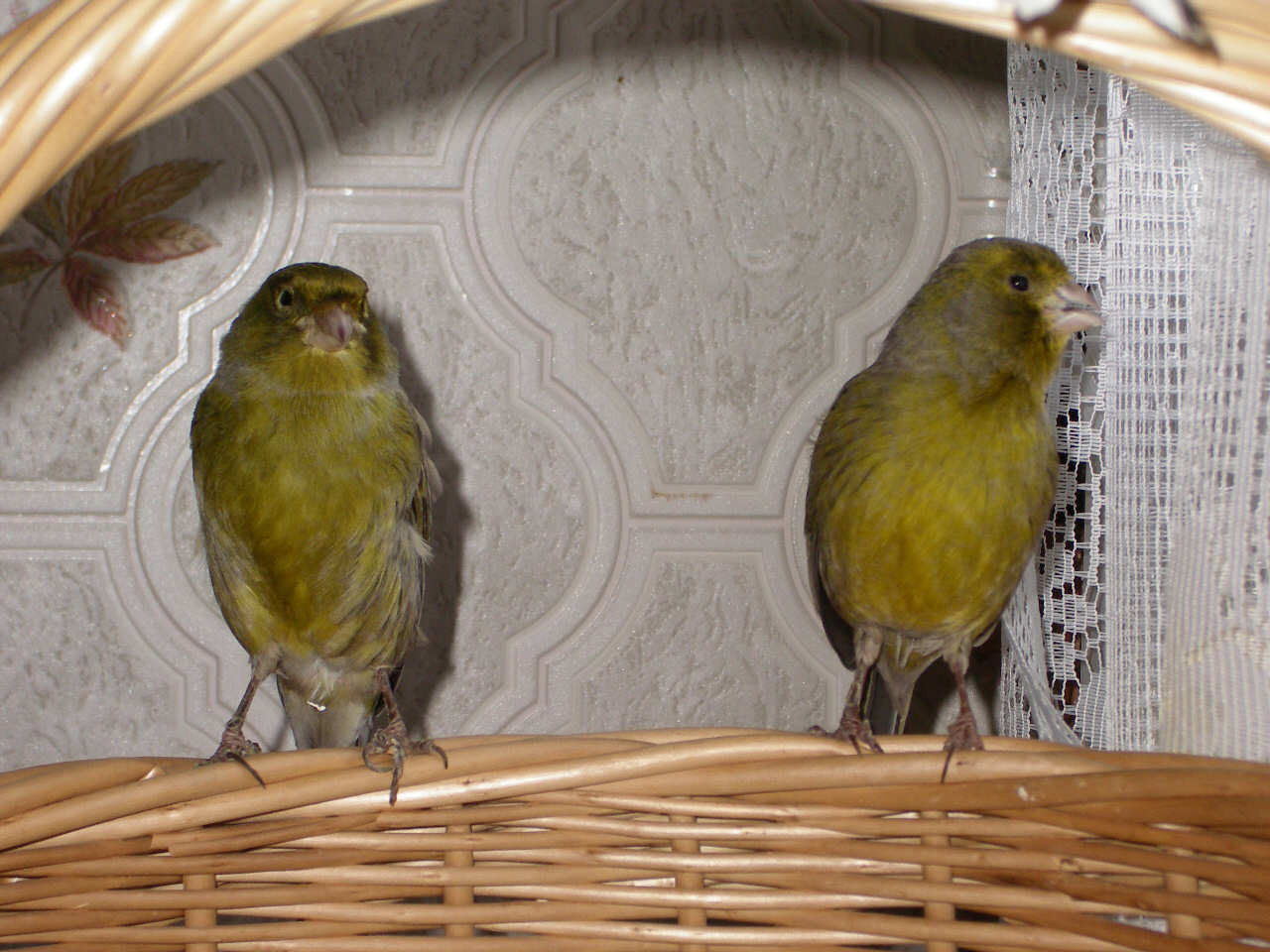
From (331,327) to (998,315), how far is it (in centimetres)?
69

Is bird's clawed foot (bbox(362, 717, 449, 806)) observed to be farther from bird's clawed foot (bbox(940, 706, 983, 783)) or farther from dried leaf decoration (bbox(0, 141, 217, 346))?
dried leaf decoration (bbox(0, 141, 217, 346))

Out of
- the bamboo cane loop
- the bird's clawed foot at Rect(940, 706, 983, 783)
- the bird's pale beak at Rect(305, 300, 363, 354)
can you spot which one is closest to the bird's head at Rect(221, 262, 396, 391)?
the bird's pale beak at Rect(305, 300, 363, 354)

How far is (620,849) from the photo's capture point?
956 mm

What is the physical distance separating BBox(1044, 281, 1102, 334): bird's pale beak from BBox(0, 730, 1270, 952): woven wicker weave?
0.43m

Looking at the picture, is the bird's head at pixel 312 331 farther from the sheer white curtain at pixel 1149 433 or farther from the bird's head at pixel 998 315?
the sheer white curtain at pixel 1149 433

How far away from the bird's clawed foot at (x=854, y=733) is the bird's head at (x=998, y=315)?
0.37m

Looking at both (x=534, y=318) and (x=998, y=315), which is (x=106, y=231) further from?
(x=998, y=315)

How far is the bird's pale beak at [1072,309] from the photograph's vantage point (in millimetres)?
1111

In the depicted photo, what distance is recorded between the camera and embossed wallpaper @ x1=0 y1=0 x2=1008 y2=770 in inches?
57.5

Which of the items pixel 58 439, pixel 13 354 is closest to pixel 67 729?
pixel 58 439

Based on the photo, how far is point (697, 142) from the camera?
59.6 inches

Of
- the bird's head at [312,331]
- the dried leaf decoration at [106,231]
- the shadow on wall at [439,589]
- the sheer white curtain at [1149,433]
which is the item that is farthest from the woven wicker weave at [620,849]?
the dried leaf decoration at [106,231]

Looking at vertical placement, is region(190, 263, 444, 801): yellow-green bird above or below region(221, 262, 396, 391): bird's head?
below

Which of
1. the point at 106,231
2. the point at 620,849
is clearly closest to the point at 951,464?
the point at 620,849
